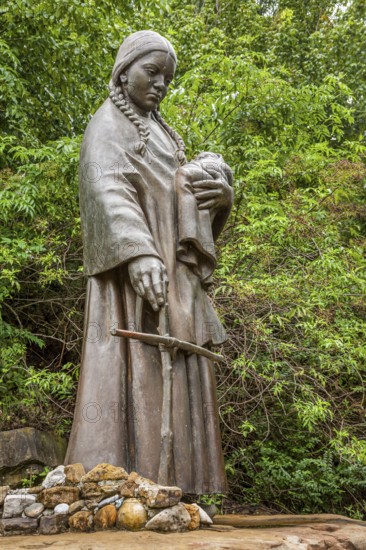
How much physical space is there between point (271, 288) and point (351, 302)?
1002 millimetres

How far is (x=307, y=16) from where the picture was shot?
53.8 ft

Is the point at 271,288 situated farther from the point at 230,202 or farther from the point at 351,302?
the point at 230,202

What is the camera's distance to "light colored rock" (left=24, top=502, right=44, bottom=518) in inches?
159

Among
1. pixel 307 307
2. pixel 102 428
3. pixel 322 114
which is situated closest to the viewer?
pixel 102 428

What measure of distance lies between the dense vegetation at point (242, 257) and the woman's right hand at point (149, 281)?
315 cm

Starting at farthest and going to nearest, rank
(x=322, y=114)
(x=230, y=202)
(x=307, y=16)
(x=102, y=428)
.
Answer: (x=307, y=16)
(x=322, y=114)
(x=230, y=202)
(x=102, y=428)

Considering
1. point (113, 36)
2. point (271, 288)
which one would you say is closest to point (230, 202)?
point (271, 288)

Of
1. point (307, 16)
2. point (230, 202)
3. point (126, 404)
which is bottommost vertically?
point (126, 404)

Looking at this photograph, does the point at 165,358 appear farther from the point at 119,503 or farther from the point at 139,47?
the point at 139,47

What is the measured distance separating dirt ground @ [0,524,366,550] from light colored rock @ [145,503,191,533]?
58 millimetres

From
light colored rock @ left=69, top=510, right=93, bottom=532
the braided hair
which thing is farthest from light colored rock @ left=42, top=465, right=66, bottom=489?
the braided hair

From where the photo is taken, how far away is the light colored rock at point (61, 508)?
400 centimetres

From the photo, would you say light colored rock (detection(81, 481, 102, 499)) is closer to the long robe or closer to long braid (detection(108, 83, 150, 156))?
the long robe

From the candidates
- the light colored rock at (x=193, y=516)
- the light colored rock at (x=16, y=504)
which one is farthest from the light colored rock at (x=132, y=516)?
the light colored rock at (x=16, y=504)
